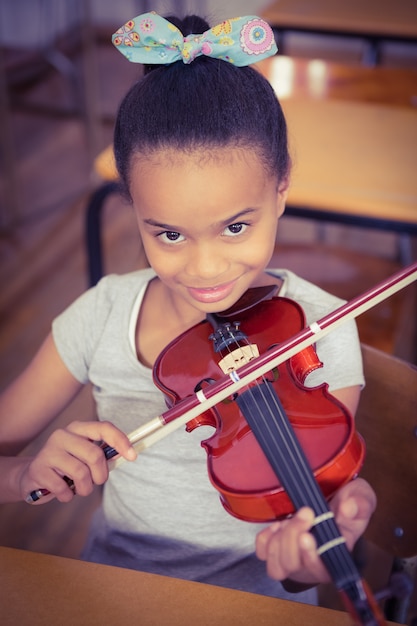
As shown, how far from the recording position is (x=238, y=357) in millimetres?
842

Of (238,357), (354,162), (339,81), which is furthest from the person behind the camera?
(339,81)

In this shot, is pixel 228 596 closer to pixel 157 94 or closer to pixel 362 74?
pixel 157 94

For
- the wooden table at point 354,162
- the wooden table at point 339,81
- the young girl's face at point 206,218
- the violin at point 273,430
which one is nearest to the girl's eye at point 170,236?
the young girl's face at point 206,218

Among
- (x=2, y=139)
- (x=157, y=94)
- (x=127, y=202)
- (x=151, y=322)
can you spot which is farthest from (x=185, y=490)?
(x=2, y=139)

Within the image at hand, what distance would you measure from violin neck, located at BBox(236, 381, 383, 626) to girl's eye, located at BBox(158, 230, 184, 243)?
0.61 ft

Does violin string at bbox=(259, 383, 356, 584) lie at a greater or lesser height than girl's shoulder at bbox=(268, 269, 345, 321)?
greater

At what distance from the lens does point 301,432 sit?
734mm

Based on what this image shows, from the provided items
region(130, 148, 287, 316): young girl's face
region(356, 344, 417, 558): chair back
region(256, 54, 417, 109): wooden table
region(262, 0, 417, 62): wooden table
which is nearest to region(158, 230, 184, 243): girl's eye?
region(130, 148, 287, 316): young girl's face

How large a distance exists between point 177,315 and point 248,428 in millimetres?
286

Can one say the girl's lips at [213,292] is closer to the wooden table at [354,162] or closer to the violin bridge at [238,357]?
the violin bridge at [238,357]

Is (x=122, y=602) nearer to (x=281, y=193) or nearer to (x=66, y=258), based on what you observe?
(x=281, y=193)

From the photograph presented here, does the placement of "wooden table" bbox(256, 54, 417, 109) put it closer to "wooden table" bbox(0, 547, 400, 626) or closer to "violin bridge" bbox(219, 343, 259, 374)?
"violin bridge" bbox(219, 343, 259, 374)

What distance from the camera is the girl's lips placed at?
868 mm

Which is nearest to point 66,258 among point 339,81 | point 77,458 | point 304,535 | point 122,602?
point 339,81
